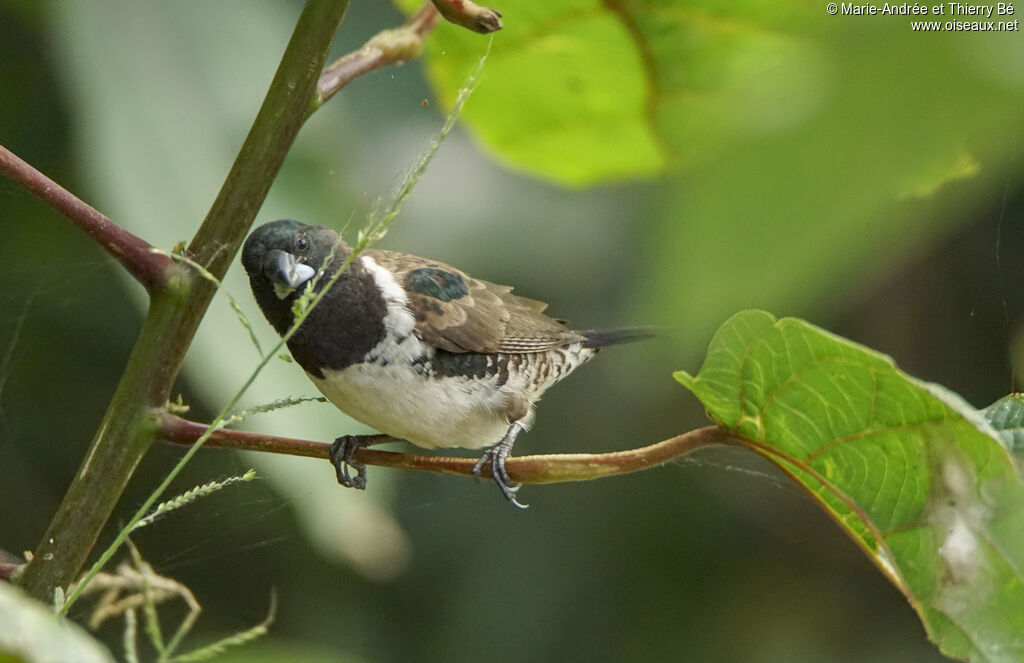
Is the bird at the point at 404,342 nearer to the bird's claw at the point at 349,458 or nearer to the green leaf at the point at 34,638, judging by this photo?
the bird's claw at the point at 349,458

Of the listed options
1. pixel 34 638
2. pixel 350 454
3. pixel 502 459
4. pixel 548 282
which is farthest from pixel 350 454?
pixel 548 282

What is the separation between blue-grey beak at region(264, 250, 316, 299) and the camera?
1652 millimetres

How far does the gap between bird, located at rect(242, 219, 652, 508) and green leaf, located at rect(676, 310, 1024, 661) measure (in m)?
0.46

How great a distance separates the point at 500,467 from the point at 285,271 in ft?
1.51

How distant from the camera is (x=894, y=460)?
4.00 ft

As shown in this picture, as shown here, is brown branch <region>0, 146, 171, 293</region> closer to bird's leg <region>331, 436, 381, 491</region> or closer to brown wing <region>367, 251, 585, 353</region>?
bird's leg <region>331, 436, 381, 491</region>

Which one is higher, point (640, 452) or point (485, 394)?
point (640, 452)

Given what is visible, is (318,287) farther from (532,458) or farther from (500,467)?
(532,458)

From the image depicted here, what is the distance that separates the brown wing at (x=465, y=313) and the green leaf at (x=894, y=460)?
785mm

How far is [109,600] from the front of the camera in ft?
4.99

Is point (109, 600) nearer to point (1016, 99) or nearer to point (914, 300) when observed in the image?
point (1016, 99)

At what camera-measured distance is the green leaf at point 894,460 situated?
1.07 meters

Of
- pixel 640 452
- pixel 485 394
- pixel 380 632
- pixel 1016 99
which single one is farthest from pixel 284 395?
pixel 1016 99

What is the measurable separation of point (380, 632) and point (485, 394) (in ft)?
5.15
